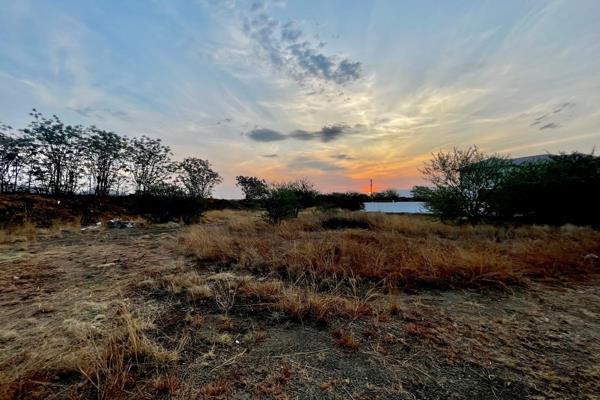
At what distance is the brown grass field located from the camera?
5.43 ft

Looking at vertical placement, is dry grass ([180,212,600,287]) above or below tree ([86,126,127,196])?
below

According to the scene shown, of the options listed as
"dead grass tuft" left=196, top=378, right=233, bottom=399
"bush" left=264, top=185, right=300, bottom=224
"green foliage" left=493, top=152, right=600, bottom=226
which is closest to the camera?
"dead grass tuft" left=196, top=378, right=233, bottom=399

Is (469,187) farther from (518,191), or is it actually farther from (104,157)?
(104,157)

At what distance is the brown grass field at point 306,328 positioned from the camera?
1.66 m

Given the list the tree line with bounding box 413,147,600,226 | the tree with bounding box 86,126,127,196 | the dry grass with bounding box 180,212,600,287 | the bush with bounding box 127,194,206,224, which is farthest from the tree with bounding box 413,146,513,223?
the tree with bounding box 86,126,127,196

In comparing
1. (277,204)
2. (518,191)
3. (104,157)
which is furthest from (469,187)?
(104,157)

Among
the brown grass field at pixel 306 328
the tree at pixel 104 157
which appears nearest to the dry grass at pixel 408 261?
the brown grass field at pixel 306 328

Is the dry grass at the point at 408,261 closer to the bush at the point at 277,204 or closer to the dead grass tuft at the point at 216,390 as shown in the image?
the dead grass tuft at the point at 216,390

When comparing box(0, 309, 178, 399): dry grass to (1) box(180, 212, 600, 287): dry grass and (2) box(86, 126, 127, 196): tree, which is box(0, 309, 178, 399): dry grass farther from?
(2) box(86, 126, 127, 196): tree

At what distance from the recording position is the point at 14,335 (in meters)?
2.25

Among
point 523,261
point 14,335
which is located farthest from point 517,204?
point 14,335

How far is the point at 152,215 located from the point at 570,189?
696 inches

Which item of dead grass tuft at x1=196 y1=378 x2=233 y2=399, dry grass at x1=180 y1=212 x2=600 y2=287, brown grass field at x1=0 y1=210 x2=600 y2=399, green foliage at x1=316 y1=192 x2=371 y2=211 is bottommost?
dead grass tuft at x1=196 y1=378 x2=233 y2=399

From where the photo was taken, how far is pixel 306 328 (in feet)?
7.97
